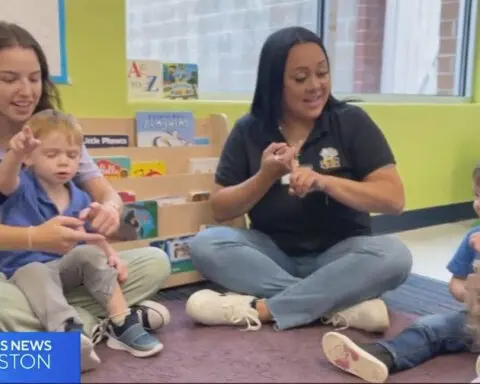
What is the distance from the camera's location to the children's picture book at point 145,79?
1.74m

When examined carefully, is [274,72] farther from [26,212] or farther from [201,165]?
[26,212]

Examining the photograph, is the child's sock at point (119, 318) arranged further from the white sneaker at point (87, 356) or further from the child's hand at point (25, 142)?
the child's hand at point (25, 142)

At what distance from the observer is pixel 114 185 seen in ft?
5.14

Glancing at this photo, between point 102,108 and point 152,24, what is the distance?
1.61 ft

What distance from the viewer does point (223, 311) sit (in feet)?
4.40

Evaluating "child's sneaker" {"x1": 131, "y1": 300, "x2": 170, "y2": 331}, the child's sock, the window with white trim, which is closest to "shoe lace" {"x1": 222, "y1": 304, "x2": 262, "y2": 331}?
"child's sneaker" {"x1": 131, "y1": 300, "x2": 170, "y2": 331}

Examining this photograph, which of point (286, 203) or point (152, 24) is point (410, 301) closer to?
point (286, 203)

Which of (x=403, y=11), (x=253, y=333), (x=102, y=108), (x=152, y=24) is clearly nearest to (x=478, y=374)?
(x=253, y=333)

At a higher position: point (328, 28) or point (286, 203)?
point (328, 28)

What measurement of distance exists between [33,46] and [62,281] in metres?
0.48

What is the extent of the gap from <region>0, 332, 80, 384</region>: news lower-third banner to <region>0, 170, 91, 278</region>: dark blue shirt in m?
0.26

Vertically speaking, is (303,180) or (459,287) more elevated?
(303,180)

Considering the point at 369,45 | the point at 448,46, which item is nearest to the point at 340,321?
the point at 369,45

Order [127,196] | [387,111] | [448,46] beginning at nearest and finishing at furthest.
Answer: [127,196] → [387,111] → [448,46]
